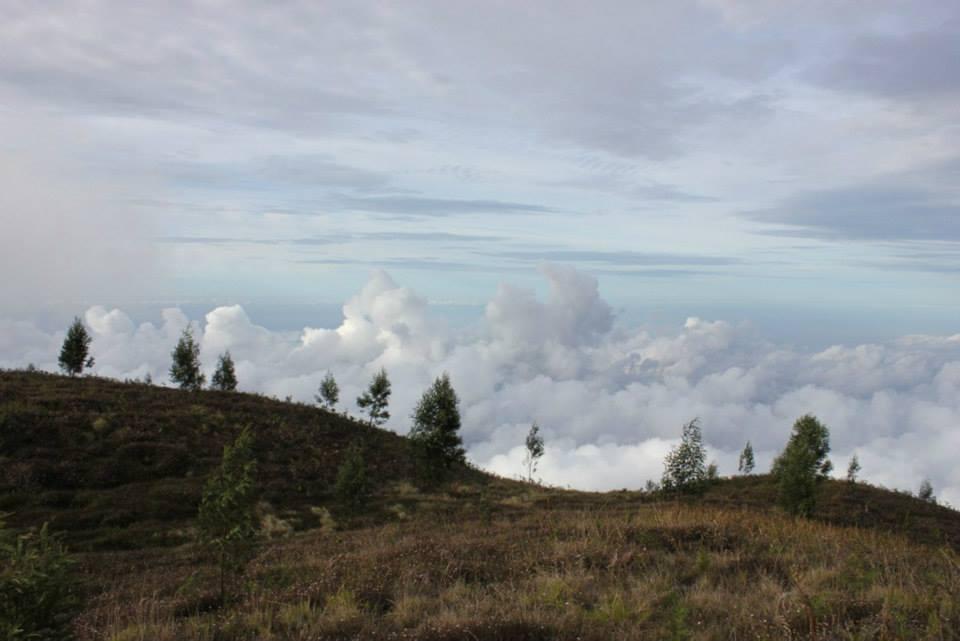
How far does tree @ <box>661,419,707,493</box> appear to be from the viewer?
29.5 meters

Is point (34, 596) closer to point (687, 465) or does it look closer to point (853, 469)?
point (687, 465)

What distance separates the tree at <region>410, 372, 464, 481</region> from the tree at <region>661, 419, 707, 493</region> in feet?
43.7

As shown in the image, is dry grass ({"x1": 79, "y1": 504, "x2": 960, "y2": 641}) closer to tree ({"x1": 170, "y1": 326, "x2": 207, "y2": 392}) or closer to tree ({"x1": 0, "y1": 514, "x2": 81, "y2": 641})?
tree ({"x1": 0, "y1": 514, "x2": 81, "y2": 641})

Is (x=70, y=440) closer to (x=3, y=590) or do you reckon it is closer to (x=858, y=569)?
(x=3, y=590)

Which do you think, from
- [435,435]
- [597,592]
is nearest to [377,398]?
[435,435]

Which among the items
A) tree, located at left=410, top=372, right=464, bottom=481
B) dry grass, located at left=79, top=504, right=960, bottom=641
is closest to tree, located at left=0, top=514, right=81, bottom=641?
dry grass, located at left=79, top=504, right=960, bottom=641

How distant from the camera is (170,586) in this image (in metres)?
11.9

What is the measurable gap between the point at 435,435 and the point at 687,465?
49.3 ft

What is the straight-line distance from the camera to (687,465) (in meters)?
29.8

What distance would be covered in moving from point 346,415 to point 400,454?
828 centimetres

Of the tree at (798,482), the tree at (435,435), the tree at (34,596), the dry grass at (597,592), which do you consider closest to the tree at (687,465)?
the tree at (798,482)

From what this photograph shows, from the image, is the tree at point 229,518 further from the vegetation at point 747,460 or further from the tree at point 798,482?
the vegetation at point 747,460

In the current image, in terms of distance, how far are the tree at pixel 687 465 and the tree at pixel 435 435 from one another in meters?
13.3

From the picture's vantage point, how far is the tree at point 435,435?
36688 mm
